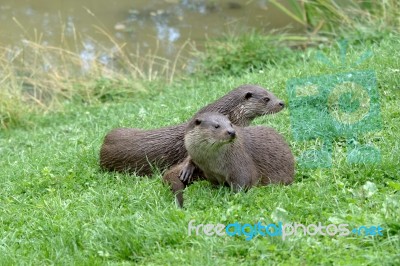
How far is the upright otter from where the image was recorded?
5480 millimetres

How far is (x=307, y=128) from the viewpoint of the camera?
5.62 meters

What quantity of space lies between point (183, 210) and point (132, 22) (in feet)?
29.4

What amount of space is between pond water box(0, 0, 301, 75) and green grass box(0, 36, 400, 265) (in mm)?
5279

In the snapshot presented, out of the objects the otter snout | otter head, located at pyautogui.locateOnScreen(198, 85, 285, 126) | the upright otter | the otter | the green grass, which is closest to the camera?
the green grass

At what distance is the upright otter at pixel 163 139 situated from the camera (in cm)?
548

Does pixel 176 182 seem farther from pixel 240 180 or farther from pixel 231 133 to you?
pixel 231 133

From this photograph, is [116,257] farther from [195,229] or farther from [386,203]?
[386,203]

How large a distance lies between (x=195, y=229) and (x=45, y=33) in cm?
898

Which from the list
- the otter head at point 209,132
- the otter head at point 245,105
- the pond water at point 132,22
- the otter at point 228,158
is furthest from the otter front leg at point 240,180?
the pond water at point 132,22

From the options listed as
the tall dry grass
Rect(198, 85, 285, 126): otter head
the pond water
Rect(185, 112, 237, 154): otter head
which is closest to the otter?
Rect(185, 112, 237, 154): otter head

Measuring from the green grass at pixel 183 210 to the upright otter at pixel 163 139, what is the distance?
0.17 metres

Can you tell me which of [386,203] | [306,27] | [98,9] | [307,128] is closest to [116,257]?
[386,203]

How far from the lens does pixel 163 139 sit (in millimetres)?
5523

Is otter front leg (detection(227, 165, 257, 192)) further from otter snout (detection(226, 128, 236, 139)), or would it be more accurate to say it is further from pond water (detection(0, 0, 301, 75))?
pond water (detection(0, 0, 301, 75))
